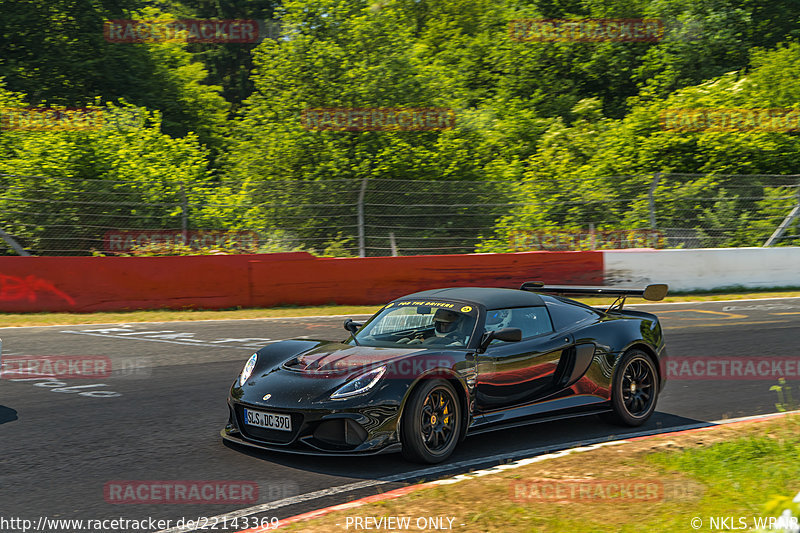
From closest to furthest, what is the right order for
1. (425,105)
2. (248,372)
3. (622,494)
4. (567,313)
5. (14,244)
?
(622,494)
(248,372)
(567,313)
(14,244)
(425,105)

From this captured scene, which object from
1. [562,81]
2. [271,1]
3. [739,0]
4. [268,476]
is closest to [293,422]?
[268,476]

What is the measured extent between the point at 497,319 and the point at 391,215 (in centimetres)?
1078

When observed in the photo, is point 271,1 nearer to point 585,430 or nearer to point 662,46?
point 662,46

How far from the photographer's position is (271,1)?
39.7m

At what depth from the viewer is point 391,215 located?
1742 centimetres

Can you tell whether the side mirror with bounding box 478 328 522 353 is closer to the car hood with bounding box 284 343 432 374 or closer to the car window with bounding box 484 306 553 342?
the car window with bounding box 484 306 553 342

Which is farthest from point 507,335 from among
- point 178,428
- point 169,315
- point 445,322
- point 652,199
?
point 652,199

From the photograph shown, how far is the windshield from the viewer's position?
6.57 metres

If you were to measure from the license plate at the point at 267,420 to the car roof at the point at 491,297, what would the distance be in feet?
5.30

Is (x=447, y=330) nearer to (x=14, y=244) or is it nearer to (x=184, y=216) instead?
(x=184, y=216)

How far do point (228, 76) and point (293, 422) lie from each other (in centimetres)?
3766

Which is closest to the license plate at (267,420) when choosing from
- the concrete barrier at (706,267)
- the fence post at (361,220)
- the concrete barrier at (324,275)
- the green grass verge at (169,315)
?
the green grass verge at (169,315)

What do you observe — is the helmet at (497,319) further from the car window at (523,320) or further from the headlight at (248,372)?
the headlight at (248,372)

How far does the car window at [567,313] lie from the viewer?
7.17 meters
